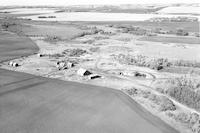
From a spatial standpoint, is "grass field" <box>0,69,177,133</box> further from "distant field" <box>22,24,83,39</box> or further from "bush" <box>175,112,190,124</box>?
"distant field" <box>22,24,83,39</box>

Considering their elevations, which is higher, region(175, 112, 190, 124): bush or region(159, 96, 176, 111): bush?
region(159, 96, 176, 111): bush

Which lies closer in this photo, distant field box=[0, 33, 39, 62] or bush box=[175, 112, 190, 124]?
bush box=[175, 112, 190, 124]

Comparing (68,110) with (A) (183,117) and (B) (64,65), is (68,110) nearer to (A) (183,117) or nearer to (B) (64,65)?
(A) (183,117)

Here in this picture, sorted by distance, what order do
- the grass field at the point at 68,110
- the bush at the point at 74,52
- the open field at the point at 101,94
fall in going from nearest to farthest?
the grass field at the point at 68,110, the open field at the point at 101,94, the bush at the point at 74,52

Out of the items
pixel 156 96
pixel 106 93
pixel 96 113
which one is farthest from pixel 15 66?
pixel 156 96

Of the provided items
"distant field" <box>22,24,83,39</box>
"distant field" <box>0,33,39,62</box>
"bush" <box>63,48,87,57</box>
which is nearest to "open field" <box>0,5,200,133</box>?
"bush" <box>63,48,87,57</box>

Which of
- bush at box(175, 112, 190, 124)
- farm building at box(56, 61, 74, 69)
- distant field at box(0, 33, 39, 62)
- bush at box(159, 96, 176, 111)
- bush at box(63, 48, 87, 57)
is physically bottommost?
bush at box(175, 112, 190, 124)

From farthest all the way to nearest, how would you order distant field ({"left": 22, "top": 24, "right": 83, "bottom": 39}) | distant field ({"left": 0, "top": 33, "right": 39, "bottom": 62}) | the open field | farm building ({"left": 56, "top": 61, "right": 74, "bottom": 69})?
1. distant field ({"left": 22, "top": 24, "right": 83, "bottom": 39})
2. distant field ({"left": 0, "top": 33, "right": 39, "bottom": 62})
3. farm building ({"left": 56, "top": 61, "right": 74, "bottom": 69})
4. the open field

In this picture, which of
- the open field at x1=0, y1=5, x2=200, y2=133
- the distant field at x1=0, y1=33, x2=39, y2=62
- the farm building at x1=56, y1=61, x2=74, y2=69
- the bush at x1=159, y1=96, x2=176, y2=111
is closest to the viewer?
the open field at x1=0, y1=5, x2=200, y2=133

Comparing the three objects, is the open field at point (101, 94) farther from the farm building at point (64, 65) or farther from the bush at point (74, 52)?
the bush at point (74, 52)

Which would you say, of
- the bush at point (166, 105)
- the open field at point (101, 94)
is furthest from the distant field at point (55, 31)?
the bush at point (166, 105)

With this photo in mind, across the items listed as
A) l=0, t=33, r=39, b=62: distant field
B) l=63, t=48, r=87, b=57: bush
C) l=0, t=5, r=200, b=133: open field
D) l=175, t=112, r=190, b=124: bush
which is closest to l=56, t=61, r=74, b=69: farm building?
l=0, t=5, r=200, b=133: open field
